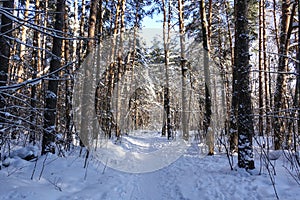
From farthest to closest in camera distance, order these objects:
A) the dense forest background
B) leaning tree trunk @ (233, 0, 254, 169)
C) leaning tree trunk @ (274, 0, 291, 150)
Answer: leaning tree trunk @ (274, 0, 291, 150)
leaning tree trunk @ (233, 0, 254, 169)
the dense forest background

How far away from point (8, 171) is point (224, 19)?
14.3 metres

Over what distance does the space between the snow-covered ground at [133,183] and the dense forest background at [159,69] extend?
57cm

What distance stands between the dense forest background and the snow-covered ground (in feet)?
1.86

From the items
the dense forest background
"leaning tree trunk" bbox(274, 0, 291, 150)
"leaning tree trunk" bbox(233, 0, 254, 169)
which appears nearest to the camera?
the dense forest background

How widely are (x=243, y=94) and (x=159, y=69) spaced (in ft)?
73.7

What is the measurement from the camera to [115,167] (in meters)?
6.63

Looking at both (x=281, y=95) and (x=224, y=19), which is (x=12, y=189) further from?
(x=224, y=19)

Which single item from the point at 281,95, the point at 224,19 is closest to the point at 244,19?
the point at 281,95

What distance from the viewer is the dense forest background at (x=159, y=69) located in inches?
135

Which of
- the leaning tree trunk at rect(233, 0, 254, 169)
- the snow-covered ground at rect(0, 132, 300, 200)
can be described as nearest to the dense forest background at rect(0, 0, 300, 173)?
the leaning tree trunk at rect(233, 0, 254, 169)

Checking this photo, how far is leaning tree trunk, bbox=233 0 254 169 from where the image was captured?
16.1 ft

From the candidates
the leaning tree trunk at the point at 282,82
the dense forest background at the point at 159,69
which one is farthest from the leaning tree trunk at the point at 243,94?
the leaning tree trunk at the point at 282,82

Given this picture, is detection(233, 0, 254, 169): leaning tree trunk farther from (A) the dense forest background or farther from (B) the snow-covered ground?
(B) the snow-covered ground

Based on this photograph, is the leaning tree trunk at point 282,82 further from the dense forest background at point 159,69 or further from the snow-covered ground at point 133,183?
the snow-covered ground at point 133,183
